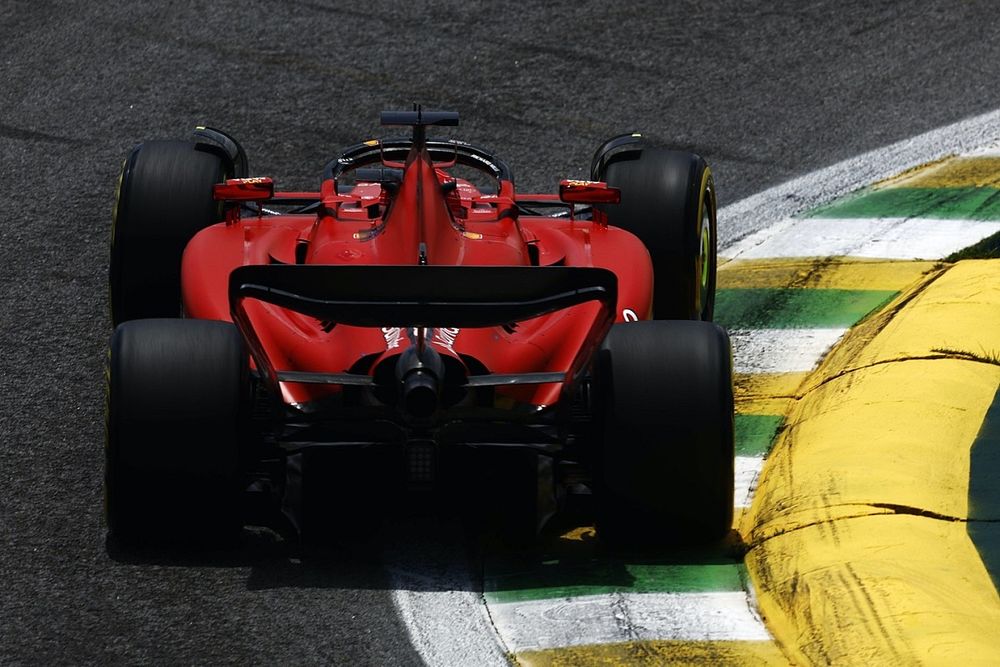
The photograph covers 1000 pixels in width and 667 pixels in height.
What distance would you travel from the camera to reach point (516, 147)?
11.0 meters

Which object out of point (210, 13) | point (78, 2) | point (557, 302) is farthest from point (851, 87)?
point (557, 302)

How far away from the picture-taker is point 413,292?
6031 mm

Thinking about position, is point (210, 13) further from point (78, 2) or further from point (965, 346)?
point (965, 346)

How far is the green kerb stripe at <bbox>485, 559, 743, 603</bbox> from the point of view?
19.6 ft

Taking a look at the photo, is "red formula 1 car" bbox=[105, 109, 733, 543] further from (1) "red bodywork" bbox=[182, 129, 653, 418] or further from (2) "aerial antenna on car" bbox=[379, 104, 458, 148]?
(2) "aerial antenna on car" bbox=[379, 104, 458, 148]

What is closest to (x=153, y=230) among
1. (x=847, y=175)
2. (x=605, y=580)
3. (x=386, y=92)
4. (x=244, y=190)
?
(x=244, y=190)

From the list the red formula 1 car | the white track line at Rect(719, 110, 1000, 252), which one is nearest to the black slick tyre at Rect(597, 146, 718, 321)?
the red formula 1 car

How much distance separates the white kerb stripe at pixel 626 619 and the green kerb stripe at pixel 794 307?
280cm

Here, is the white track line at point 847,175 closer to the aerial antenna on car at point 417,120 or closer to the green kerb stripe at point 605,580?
the aerial antenna on car at point 417,120

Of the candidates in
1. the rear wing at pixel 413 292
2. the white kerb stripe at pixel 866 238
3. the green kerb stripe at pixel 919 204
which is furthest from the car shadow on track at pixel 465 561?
the green kerb stripe at pixel 919 204

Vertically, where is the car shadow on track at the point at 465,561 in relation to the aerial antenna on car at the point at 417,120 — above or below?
below

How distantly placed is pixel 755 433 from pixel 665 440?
4.34 feet

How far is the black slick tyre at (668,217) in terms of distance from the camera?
8070mm

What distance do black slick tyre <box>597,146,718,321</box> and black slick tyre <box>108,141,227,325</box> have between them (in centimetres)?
171
